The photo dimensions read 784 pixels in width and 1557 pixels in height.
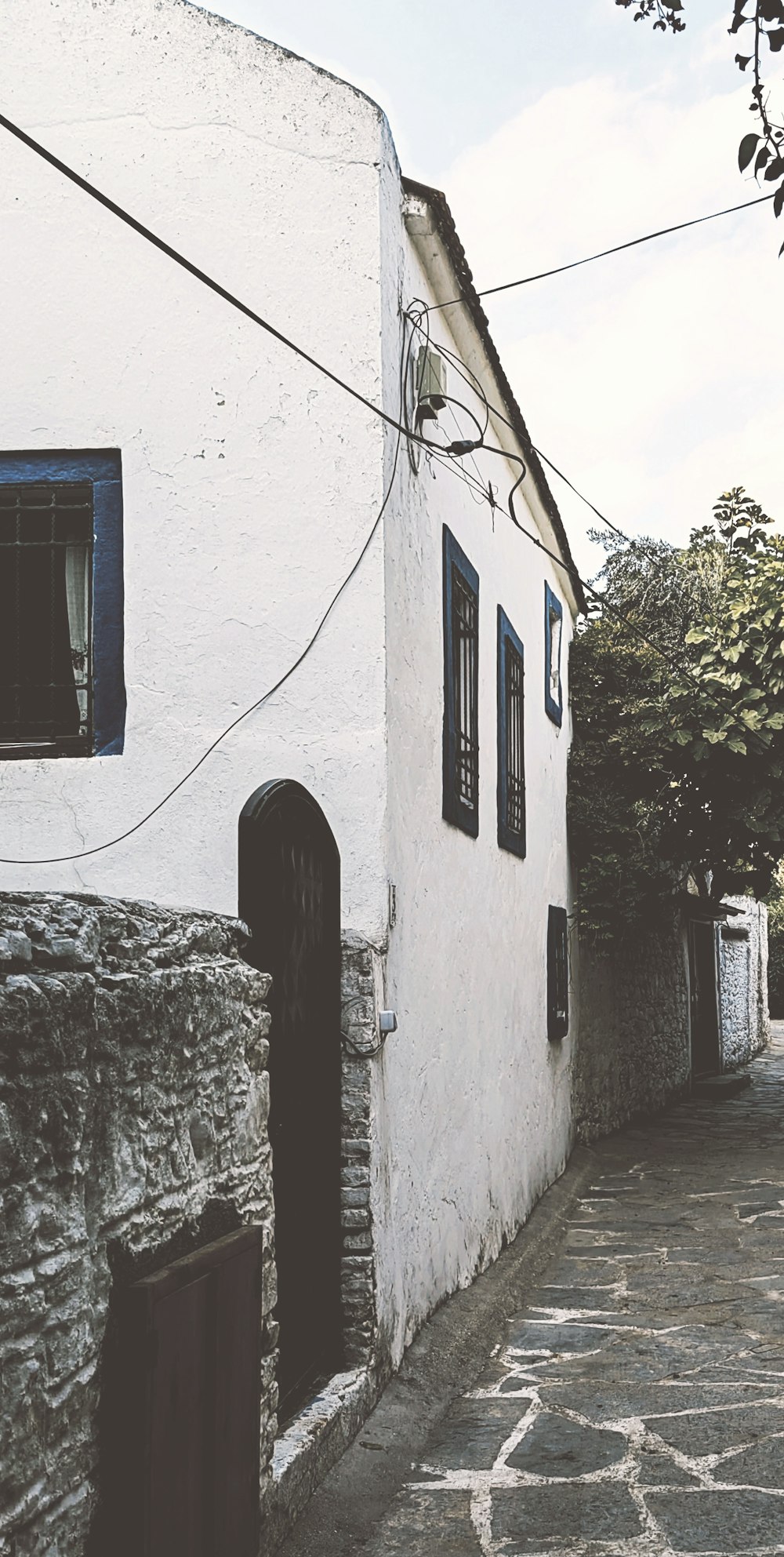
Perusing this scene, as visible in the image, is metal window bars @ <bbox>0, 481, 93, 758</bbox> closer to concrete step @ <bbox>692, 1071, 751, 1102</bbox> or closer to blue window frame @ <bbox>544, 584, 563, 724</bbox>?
blue window frame @ <bbox>544, 584, 563, 724</bbox>

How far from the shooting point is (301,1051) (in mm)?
5109

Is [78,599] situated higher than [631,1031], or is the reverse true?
[78,599]

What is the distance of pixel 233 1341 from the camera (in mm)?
3594

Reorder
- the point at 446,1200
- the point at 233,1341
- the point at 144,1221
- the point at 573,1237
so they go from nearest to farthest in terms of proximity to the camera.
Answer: the point at 144,1221, the point at 233,1341, the point at 446,1200, the point at 573,1237

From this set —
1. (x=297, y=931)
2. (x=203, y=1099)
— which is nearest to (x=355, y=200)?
(x=297, y=931)

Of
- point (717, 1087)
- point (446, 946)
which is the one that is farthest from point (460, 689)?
point (717, 1087)

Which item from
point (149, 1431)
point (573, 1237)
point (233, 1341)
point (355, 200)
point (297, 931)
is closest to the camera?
point (149, 1431)

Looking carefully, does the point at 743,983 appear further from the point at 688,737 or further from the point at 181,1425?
the point at 181,1425

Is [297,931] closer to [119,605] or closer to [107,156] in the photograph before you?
[119,605]

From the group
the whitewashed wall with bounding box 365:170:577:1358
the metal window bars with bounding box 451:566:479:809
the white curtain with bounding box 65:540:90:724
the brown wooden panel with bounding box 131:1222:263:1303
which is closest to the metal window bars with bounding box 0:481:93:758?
the white curtain with bounding box 65:540:90:724

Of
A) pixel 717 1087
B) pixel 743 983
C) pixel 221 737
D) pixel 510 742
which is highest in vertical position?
pixel 510 742

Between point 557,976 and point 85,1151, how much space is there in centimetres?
900

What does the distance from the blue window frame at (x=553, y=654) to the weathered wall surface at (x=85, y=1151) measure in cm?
821

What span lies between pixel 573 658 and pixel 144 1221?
10.9m
